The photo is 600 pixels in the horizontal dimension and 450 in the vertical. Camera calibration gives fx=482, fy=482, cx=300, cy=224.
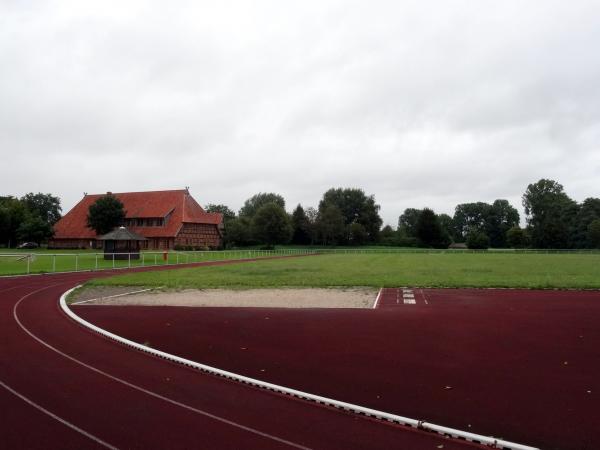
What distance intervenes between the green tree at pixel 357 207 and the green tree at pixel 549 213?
116 ft

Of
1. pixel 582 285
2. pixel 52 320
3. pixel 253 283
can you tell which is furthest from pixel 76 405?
pixel 582 285

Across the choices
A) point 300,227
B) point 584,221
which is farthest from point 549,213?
point 300,227

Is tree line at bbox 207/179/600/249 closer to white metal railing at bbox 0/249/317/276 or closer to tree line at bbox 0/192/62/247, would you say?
white metal railing at bbox 0/249/317/276

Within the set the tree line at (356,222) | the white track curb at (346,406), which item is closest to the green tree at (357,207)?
the tree line at (356,222)

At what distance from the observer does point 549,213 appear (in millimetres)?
108125

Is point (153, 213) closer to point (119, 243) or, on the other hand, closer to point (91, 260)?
point (91, 260)

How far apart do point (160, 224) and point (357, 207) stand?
194ft

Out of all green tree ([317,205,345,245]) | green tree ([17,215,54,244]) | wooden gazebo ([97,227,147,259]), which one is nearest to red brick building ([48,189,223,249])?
green tree ([17,215,54,244])

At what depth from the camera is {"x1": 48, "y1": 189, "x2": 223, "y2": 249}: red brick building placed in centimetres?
7388

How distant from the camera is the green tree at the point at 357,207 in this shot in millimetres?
118500

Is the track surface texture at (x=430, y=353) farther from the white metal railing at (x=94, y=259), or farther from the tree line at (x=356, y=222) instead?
the tree line at (x=356, y=222)

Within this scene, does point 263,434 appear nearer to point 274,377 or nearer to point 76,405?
point 274,377

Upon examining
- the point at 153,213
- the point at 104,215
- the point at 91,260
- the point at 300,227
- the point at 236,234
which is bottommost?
the point at 91,260

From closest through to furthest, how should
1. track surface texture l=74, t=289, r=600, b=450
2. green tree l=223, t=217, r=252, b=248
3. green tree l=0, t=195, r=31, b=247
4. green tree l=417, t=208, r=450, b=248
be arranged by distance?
track surface texture l=74, t=289, r=600, b=450 < green tree l=0, t=195, r=31, b=247 < green tree l=223, t=217, r=252, b=248 < green tree l=417, t=208, r=450, b=248
